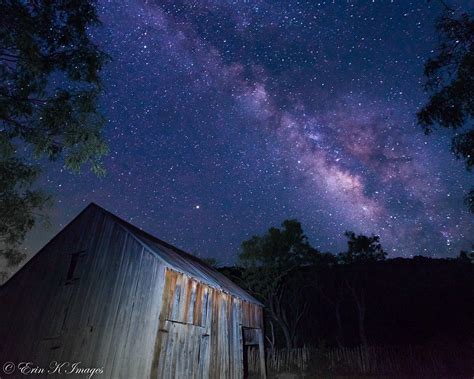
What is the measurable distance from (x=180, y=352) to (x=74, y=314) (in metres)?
4.93

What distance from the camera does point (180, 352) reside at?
447 inches

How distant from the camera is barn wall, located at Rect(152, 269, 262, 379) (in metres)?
10.9

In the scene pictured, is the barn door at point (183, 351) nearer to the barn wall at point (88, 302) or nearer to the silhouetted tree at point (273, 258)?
the barn wall at point (88, 302)

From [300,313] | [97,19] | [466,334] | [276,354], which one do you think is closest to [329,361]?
[276,354]

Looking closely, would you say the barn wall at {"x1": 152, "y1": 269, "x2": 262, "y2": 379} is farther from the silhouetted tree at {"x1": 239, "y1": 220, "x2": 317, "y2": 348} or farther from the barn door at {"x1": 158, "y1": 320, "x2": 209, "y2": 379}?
the silhouetted tree at {"x1": 239, "y1": 220, "x2": 317, "y2": 348}

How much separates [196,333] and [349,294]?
90.3 feet

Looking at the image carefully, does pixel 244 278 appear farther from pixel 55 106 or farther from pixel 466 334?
pixel 55 106

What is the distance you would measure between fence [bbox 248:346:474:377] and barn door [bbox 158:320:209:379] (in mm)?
12465

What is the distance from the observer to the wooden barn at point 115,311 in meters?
11.0

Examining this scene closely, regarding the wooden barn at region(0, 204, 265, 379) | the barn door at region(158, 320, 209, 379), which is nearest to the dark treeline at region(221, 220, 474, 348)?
the wooden barn at region(0, 204, 265, 379)

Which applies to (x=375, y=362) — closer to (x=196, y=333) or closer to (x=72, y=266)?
(x=196, y=333)

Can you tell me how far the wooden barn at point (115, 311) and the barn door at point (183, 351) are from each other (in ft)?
0.10

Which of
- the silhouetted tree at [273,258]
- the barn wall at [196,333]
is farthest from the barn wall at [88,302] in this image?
the silhouetted tree at [273,258]

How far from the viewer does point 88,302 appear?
12852mm
